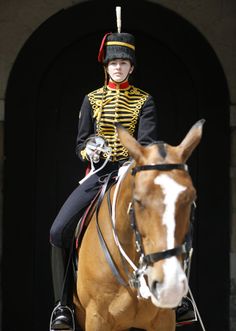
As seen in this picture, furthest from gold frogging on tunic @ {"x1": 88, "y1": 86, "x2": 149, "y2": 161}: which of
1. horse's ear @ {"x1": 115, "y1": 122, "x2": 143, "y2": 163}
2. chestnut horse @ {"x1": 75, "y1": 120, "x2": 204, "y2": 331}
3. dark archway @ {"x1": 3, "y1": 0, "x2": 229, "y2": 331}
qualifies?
dark archway @ {"x1": 3, "y1": 0, "x2": 229, "y2": 331}

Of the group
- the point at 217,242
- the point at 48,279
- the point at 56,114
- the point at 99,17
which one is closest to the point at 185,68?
the point at 99,17

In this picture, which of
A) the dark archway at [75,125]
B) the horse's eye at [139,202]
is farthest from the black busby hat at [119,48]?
the dark archway at [75,125]

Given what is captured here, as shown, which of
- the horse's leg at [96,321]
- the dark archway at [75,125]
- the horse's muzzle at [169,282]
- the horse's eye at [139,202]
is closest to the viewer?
the horse's muzzle at [169,282]

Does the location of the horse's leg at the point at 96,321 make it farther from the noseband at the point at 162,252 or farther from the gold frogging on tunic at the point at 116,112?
the gold frogging on tunic at the point at 116,112

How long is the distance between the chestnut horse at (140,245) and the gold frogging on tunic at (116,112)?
1.58ft

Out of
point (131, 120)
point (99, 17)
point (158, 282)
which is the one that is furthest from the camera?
point (99, 17)

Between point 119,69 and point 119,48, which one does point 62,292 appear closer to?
point 119,69

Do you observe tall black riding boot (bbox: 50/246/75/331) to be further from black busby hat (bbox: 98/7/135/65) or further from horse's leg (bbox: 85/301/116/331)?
black busby hat (bbox: 98/7/135/65)

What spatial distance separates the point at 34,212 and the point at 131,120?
2044mm

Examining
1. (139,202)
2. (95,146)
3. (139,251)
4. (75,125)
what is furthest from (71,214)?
(75,125)

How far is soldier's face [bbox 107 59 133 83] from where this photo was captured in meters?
4.05

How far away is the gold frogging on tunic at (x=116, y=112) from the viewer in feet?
13.2

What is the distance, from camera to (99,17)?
18.6ft

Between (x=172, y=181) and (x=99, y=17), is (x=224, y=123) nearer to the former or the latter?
(x=99, y=17)
